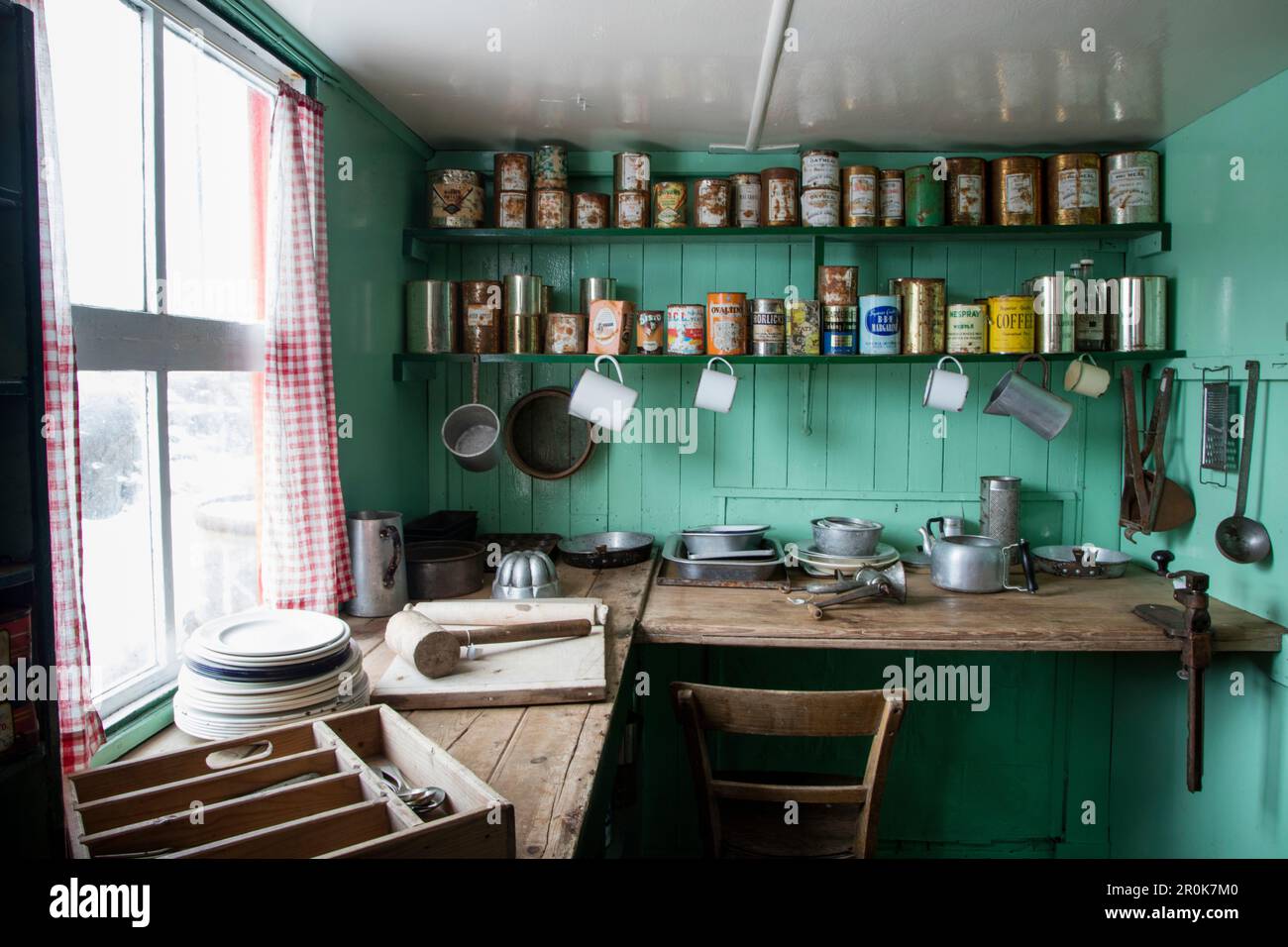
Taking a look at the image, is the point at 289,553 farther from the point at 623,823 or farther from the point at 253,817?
the point at 623,823

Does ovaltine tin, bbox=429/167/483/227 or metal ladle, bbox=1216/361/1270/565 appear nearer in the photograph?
metal ladle, bbox=1216/361/1270/565

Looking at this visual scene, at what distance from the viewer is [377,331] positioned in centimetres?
267

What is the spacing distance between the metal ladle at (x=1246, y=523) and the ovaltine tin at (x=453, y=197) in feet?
7.30

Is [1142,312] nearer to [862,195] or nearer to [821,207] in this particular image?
[862,195]

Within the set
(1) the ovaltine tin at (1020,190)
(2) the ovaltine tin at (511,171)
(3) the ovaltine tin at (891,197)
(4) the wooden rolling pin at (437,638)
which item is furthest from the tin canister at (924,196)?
(4) the wooden rolling pin at (437,638)

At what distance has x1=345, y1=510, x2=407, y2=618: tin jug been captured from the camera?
2.28m

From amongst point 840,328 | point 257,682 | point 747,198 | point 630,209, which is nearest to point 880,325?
point 840,328

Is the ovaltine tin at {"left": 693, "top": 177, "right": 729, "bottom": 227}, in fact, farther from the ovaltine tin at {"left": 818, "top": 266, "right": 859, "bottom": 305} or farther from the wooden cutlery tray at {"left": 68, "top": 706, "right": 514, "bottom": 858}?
the wooden cutlery tray at {"left": 68, "top": 706, "right": 514, "bottom": 858}

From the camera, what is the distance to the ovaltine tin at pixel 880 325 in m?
2.72

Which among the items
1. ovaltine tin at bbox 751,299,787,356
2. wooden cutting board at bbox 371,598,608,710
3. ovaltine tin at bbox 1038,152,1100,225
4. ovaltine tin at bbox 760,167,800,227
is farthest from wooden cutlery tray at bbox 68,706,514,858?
ovaltine tin at bbox 1038,152,1100,225

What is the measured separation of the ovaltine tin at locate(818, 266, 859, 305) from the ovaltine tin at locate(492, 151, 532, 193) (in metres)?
0.97

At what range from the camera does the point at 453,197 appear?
2.84 metres

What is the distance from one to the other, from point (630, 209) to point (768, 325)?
562 millimetres
